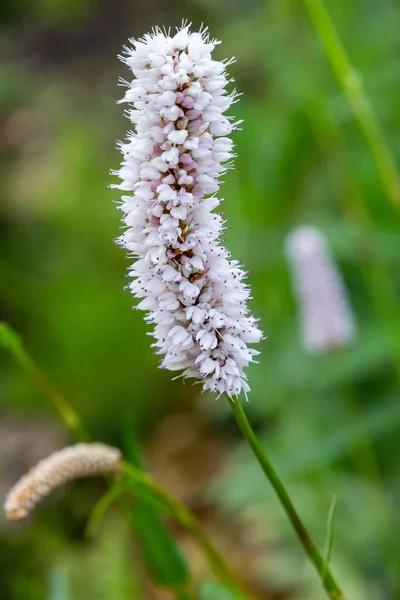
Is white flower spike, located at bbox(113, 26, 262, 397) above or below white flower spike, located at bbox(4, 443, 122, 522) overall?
above

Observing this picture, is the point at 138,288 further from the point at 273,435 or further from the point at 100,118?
the point at 100,118

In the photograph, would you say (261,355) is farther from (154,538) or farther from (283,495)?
(283,495)

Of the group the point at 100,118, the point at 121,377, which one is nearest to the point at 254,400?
the point at 121,377

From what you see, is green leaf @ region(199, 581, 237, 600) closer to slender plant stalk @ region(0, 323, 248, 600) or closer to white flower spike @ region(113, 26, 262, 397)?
slender plant stalk @ region(0, 323, 248, 600)

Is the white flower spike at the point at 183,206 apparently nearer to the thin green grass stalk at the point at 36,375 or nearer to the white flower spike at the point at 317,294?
the thin green grass stalk at the point at 36,375

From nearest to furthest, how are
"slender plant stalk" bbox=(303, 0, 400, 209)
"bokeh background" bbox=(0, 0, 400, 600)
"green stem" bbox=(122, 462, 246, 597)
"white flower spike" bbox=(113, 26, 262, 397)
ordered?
"white flower spike" bbox=(113, 26, 262, 397) < "green stem" bbox=(122, 462, 246, 597) < "slender plant stalk" bbox=(303, 0, 400, 209) < "bokeh background" bbox=(0, 0, 400, 600)

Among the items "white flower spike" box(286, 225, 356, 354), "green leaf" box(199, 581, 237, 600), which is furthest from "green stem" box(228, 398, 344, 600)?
A: "white flower spike" box(286, 225, 356, 354)

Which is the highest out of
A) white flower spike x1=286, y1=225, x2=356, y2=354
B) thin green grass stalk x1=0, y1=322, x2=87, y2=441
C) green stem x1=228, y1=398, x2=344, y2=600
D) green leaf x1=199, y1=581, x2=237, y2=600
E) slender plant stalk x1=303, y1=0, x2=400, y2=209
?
slender plant stalk x1=303, y1=0, x2=400, y2=209
